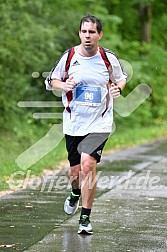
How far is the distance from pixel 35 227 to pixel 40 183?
12.5 ft

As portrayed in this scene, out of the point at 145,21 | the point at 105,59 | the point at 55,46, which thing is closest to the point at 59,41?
the point at 55,46

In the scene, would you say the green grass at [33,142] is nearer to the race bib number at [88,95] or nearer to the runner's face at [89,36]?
the race bib number at [88,95]

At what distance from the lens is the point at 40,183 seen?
11.8m

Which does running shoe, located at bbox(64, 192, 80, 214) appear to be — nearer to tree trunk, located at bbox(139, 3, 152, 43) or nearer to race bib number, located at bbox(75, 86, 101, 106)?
race bib number, located at bbox(75, 86, 101, 106)

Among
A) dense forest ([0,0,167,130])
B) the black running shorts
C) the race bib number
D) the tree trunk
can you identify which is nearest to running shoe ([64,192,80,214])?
the black running shorts

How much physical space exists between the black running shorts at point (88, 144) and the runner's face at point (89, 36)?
2.86 ft

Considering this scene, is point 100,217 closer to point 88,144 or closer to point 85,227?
point 85,227

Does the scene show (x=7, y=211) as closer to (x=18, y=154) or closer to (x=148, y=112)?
(x=18, y=154)

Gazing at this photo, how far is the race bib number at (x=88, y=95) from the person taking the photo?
306 inches

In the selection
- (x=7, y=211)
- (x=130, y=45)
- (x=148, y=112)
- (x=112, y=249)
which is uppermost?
(x=112, y=249)

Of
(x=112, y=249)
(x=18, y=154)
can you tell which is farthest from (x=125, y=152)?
(x=112, y=249)

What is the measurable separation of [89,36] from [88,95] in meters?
0.58

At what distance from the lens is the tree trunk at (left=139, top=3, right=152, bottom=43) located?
111 feet

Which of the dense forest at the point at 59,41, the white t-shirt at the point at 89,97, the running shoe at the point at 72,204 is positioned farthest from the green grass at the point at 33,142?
the white t-shirt at the point at 89,97
